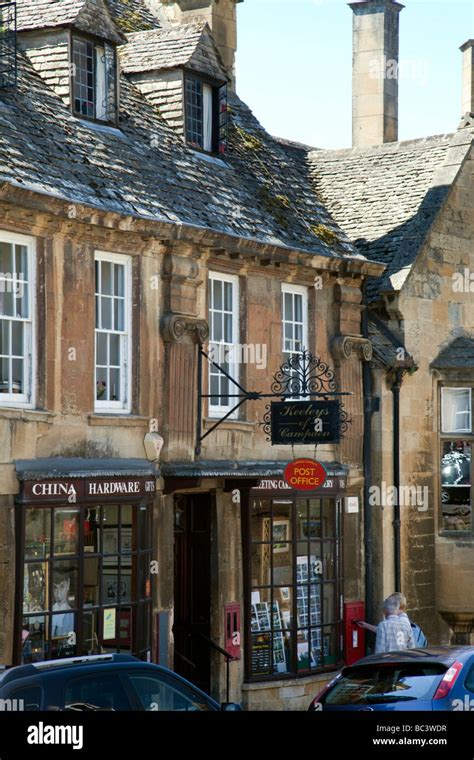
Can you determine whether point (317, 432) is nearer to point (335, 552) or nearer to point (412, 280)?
point (335, 552)

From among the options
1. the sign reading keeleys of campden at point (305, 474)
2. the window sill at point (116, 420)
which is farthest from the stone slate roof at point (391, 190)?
the window sill at point (116, 420)

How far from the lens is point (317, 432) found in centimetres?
1817

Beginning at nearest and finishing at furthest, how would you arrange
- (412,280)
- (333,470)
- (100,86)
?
(100,86)
(333,470)
(412,280)

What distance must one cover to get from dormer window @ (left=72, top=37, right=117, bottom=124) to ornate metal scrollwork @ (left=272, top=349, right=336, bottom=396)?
4074 mm

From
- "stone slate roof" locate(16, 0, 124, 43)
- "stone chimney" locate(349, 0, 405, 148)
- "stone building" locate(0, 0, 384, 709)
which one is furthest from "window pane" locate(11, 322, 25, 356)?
"stone chimney" locate(349, 0, 405, 148)

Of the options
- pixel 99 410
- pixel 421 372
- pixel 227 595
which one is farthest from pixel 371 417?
pixel 99 410

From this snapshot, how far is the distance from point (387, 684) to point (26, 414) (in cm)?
520

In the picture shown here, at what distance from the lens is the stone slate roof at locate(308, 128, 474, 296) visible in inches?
917

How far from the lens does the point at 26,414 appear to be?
16.3 metres

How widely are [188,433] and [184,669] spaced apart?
3339 millimetres

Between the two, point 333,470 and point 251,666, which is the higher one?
point 333,470

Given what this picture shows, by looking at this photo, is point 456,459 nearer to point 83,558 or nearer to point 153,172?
point 153,172

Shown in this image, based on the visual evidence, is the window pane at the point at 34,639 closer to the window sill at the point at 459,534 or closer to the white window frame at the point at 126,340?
the white window frame at the point at 126,340

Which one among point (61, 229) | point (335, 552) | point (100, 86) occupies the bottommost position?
point (335, 552)
